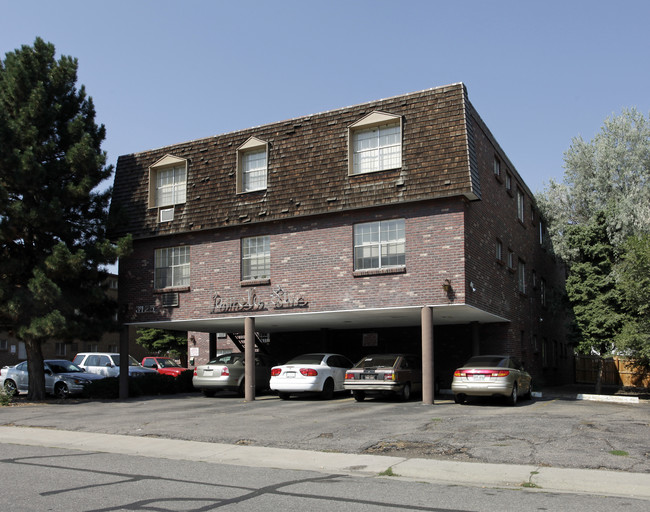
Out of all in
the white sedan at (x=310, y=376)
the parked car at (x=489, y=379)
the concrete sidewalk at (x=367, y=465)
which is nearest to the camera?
the concrete sidewalk at (x=367, y=465)

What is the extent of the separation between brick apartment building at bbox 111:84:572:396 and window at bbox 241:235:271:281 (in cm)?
4

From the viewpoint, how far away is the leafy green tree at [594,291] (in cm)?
2655

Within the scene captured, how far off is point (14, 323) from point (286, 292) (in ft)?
29.0

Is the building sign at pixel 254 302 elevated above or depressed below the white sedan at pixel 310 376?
above

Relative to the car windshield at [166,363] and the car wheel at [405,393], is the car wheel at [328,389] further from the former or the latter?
the car windshield at [166,363]

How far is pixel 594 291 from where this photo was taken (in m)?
27.4

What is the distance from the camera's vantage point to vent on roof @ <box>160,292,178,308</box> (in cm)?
2330

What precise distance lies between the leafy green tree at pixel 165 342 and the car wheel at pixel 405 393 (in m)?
24.6

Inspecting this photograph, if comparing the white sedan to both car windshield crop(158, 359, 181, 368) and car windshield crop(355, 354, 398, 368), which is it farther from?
car windshield crop(158, 359, 181, 368)

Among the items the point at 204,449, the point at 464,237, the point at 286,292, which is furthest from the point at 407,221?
the point at 204,449

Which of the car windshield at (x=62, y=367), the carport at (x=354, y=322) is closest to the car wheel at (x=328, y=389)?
the carport at (x=354, y=322)

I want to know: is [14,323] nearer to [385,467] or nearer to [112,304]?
[112,304]

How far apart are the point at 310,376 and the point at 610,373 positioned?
2340cm

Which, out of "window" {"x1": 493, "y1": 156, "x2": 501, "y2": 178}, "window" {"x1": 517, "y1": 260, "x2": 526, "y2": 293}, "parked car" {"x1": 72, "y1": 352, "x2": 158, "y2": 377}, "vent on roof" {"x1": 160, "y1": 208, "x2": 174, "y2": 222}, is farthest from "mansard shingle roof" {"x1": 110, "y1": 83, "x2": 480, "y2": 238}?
"window" {"x1": 517, "y1": 260, "x2": 526, "y2": 293}
